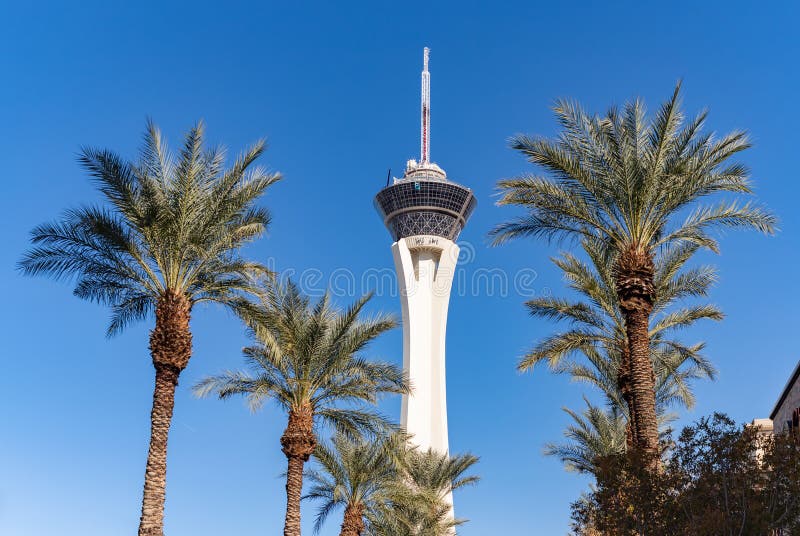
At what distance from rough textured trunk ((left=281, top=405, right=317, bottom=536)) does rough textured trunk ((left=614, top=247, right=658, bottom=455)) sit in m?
9.62

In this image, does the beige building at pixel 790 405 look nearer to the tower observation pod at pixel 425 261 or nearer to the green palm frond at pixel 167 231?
the green palm frond at pixel 167 231

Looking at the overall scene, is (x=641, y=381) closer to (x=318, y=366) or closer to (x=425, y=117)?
(x=318, y=366)

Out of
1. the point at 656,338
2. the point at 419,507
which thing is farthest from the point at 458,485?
the point at 656,338

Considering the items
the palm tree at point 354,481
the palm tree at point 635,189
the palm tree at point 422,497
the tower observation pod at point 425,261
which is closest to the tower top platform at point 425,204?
the tower observation pod at point 425,261

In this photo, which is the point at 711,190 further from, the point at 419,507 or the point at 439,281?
the point at 439,281

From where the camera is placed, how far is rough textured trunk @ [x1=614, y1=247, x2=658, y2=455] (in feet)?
62.0

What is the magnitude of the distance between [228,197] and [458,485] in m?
23.4

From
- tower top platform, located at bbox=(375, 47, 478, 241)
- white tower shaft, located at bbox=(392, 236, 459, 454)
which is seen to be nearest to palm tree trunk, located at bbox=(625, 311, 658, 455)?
white tower shaft, located at bbox=(392, 236, 459, 454)

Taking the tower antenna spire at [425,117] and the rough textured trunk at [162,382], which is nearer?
the rough textured trunk at [162,382]

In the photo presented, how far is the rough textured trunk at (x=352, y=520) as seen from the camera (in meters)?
31.1

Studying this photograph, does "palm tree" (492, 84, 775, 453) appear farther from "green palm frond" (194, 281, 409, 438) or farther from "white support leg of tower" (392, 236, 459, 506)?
"white support leg of tower" (392, 236, 459, 506)

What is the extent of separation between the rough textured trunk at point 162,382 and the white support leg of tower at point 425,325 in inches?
2002

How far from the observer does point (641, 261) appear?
1917cm

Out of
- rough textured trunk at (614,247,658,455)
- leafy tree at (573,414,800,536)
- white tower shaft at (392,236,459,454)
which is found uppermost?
white tower shaft at (392,236,459,454)
